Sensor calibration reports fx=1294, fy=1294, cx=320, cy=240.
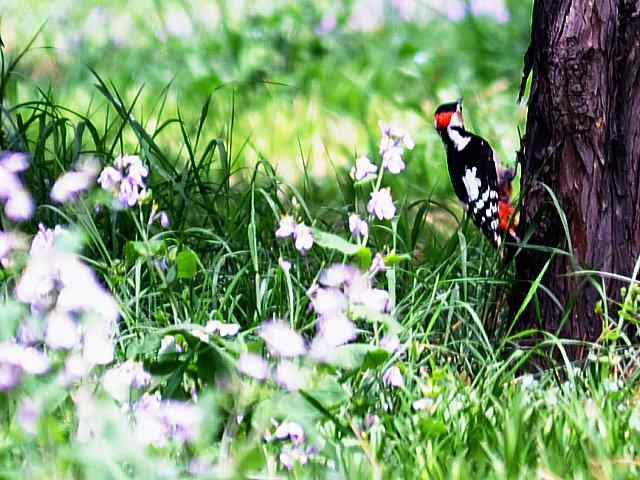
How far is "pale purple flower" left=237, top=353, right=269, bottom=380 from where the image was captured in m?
2.38

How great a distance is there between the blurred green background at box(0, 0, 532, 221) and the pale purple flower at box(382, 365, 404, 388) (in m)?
2.50

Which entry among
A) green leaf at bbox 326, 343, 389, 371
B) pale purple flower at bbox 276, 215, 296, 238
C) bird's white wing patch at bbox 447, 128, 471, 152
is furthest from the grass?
bird's white wing patch at bbox 447, 128, 471, 152

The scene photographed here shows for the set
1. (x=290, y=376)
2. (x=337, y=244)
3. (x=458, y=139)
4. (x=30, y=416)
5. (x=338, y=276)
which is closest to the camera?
(x=30, y=416)

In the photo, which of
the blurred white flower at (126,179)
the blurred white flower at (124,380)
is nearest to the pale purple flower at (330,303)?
the blurred white flower at (124,380)

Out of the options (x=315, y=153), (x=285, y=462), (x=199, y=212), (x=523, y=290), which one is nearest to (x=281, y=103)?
(x=315, y=153)

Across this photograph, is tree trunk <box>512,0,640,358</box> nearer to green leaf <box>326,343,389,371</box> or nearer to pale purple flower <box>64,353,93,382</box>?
green leaf <box>326,343,389,371</box>

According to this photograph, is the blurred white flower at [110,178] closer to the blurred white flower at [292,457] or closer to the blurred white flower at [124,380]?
the blurred white flower at [124,380]

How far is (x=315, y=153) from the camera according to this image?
19.1 feet

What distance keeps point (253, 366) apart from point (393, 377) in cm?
56

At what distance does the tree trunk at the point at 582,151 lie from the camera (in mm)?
3162

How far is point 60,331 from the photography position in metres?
2.33

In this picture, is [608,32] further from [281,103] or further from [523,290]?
[281,103]

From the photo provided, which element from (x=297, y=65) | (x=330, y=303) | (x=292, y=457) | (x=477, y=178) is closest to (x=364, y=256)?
(x=330, y=303)

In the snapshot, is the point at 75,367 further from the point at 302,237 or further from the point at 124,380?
the point at 302,237
